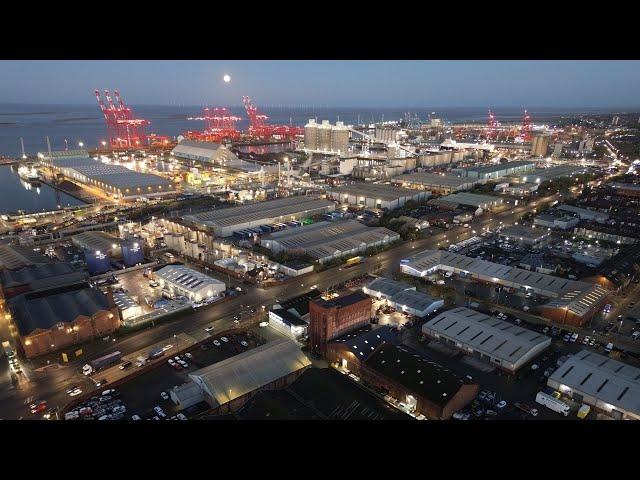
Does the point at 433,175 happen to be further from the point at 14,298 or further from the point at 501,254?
the point at 14,298

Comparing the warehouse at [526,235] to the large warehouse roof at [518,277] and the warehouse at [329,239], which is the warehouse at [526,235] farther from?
the warehouse at [329,239]

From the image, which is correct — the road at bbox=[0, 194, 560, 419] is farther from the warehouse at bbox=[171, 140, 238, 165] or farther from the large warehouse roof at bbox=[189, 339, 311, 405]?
the warehouse at bbox=[171, 140, 238, 165]

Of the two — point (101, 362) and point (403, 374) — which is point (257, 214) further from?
point (403, 374)

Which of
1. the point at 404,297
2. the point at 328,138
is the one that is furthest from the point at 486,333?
the point at 328,138

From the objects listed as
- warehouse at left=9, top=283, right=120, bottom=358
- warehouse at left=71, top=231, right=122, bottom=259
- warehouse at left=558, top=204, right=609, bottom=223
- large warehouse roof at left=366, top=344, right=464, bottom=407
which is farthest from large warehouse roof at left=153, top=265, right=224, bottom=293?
warehouse at left=558, top=204, right=609, bottom=223

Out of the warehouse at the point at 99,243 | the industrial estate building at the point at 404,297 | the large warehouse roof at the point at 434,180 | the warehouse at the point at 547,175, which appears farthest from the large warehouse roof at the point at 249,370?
the warehouse at the point at 547,175
